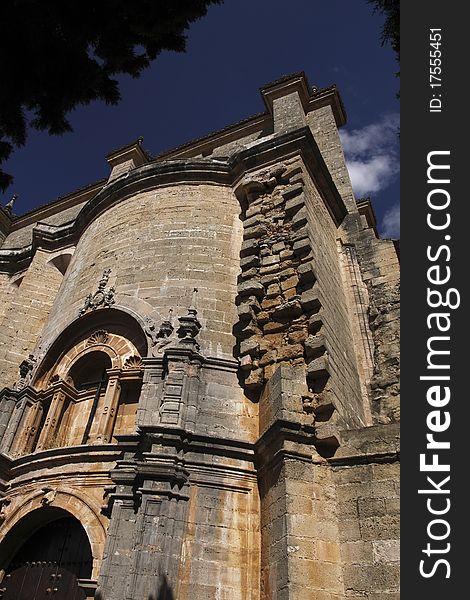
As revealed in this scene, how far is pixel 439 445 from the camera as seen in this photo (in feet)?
13.2

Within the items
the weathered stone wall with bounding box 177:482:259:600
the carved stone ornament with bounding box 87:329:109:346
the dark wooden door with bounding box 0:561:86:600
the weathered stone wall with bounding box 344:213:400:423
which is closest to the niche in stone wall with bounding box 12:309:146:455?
the carved stone ornament with bounding box 87:329:109:346

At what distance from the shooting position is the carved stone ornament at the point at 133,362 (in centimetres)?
799

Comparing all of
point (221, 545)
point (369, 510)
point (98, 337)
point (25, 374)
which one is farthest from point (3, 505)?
point (369, 510)

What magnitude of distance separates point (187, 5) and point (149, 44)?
0.55 m

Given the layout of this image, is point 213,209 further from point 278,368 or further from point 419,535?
point 419,535

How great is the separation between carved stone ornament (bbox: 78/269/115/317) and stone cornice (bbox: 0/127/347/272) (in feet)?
9.90

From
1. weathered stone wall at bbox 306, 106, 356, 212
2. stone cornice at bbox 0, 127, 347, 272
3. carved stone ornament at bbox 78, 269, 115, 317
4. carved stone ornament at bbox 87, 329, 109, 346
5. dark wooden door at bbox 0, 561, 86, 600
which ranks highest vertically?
weathered stone wall at bbox 306, 106, 356, 212

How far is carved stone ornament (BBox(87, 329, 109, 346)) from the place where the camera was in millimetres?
8633

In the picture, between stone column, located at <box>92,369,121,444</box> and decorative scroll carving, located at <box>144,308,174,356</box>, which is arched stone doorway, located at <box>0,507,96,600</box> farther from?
decorative scroll carving, located at <box>144,308,174,356</box>

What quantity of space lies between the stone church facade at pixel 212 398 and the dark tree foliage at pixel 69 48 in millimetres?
3607

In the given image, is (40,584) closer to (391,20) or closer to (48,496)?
(48,496)

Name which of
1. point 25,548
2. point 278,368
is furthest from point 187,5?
point 25,548

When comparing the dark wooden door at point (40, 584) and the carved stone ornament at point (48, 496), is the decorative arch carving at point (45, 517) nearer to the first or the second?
the carved stone ornament at point (48, 496)

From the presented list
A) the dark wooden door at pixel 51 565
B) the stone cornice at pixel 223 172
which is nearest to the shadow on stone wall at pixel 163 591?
the dark wooden door at pixel 51 565
